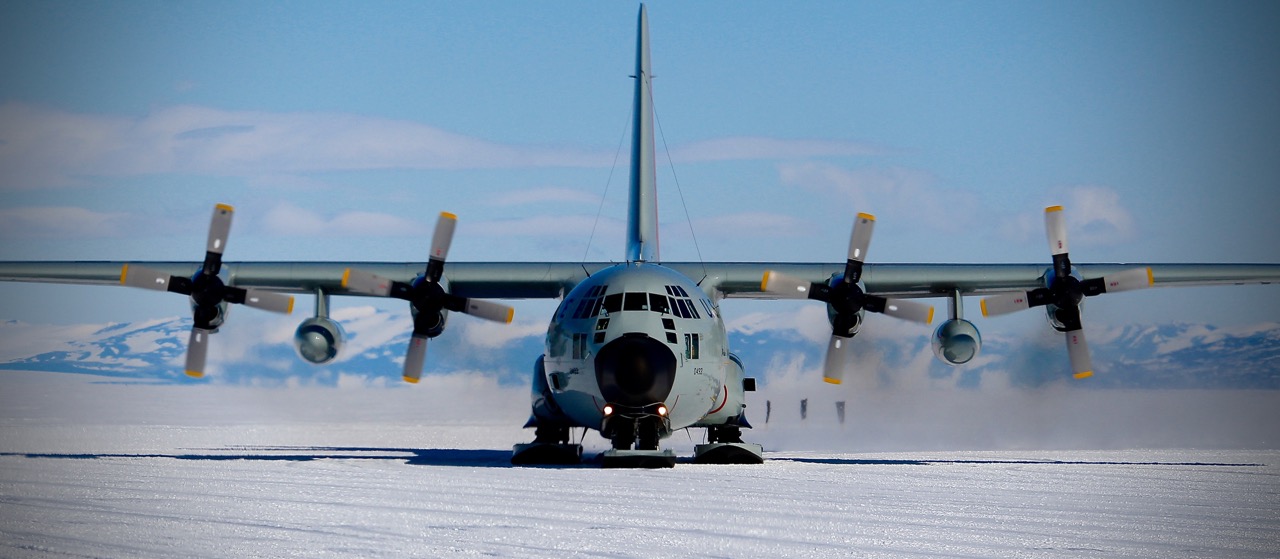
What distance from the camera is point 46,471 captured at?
21312 millimetres

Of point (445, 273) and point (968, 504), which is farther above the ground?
point (445, 273)

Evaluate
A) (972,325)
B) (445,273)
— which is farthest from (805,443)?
(445,273)

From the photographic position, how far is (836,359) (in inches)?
1077

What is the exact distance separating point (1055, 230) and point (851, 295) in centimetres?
496

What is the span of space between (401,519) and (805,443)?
27.4 m

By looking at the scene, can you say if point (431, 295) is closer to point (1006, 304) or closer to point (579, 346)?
point (579, 346)

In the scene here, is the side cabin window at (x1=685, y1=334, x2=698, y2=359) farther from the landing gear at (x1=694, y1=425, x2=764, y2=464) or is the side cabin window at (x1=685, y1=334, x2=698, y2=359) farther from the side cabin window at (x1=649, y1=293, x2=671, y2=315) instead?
the landing gear at (x1=694, y1=425, x2=764, y2=464)

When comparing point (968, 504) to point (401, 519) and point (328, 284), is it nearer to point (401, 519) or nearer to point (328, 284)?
point (401, 519)

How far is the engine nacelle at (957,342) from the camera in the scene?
94.2 feet

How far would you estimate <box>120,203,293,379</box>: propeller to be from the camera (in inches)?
1074

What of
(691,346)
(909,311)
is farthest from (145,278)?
(909,311)

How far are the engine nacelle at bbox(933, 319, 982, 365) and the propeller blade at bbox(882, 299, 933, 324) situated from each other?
7.08 ft

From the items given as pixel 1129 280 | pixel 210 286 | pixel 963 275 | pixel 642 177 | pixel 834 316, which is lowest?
pixel 210 286

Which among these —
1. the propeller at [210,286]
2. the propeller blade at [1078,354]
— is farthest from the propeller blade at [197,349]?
the propeller blade at [1078,354]
